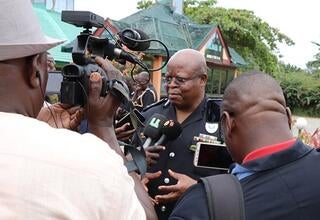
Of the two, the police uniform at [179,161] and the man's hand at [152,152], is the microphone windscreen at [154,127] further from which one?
the police uniform at [179,161]

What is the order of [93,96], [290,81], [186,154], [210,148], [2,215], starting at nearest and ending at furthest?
[2,215], [93,96], [210,148], [186,154], [290,81]

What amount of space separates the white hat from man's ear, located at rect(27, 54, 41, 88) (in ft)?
0.11

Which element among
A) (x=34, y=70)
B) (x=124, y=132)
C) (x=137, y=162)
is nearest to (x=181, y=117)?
(x=124, y=132)

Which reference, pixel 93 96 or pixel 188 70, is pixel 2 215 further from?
pixel 188 70

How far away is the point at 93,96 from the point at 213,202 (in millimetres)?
549

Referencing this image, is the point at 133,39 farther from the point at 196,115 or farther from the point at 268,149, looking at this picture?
the point at 196,115

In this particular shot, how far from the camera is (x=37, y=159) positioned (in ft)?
3.54

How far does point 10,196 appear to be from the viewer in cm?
106

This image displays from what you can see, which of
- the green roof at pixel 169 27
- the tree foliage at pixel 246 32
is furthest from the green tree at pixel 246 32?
the green roof at pixel 169 27

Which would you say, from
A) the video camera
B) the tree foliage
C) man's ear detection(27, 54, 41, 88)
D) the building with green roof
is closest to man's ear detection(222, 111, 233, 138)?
the video camera

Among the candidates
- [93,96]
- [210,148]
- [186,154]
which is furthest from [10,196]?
[186,154]

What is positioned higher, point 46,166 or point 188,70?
point 46,166

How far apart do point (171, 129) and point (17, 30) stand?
1.80 meters

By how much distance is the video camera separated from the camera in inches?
69.0
